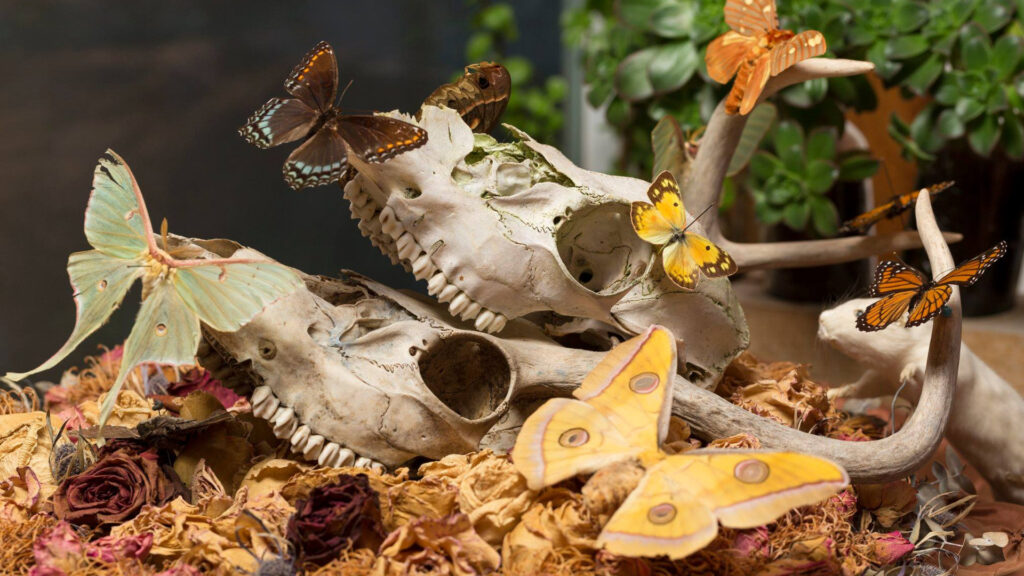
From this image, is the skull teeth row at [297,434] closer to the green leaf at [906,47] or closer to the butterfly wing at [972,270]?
the butterfly wing at [972,270]

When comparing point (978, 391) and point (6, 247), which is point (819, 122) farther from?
point (6, 247)

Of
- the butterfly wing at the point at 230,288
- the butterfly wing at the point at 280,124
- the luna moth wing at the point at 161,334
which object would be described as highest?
the butterfly wing at the point at 280,124

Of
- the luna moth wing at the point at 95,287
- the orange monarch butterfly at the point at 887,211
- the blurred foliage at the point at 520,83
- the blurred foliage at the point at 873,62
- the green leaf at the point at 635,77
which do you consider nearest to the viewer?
the luna moth wing at the point at 95,287

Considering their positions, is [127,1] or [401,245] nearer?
[401,245]

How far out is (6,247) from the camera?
1.16 m

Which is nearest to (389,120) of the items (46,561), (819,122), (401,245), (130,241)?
(401,245)

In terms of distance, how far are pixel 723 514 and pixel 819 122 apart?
3.57 ft

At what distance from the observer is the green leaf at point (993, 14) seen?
133cm

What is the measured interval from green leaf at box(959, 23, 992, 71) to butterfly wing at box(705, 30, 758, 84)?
0.58m

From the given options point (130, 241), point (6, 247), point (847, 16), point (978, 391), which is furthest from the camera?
point (847, 16)

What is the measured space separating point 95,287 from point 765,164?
3.82 ft

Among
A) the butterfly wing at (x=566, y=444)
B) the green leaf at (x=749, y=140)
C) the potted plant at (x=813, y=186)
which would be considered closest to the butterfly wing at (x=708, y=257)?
the butterfly wing at (x=566, y=444)

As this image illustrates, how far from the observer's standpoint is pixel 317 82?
75 cm

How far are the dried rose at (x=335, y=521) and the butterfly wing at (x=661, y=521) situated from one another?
197mm
